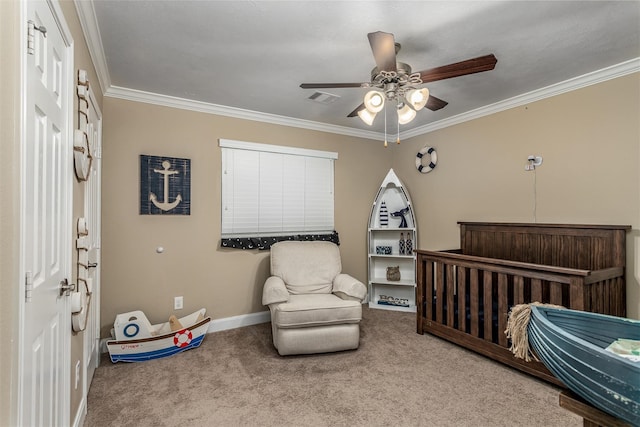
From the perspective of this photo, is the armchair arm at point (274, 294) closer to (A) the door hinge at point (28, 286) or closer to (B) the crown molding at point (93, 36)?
(A) the door hinge at point (28, 286)

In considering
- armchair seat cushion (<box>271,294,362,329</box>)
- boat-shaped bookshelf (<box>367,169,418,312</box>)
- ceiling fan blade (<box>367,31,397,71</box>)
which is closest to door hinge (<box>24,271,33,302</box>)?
ceiling fan blade (<box>367,31,397,71</box>)

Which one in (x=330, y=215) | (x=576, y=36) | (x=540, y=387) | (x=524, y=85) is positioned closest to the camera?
(x=576, y=36)

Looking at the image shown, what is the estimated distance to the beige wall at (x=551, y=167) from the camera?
2502 mm

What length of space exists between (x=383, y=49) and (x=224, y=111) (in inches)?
84.6

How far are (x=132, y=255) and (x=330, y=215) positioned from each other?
2.21 m

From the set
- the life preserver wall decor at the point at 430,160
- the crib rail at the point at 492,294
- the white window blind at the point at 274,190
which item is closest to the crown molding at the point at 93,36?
the white window blind at the point at 274,190

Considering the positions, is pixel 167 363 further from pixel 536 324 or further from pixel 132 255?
pixel 536 324

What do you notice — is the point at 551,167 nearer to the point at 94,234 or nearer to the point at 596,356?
the point at 596,356

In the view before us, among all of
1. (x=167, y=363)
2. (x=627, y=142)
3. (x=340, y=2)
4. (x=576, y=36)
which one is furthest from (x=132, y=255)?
(x=627, y=142)

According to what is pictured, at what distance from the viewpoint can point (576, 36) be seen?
6.91ft

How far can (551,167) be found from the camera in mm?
2951

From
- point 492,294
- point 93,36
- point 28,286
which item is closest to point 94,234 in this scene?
point 93,36

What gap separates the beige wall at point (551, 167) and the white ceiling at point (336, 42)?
25cm

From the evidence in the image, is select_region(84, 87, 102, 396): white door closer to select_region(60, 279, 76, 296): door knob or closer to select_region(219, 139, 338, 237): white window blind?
select_region(60, 279, 76, 296): door knob
